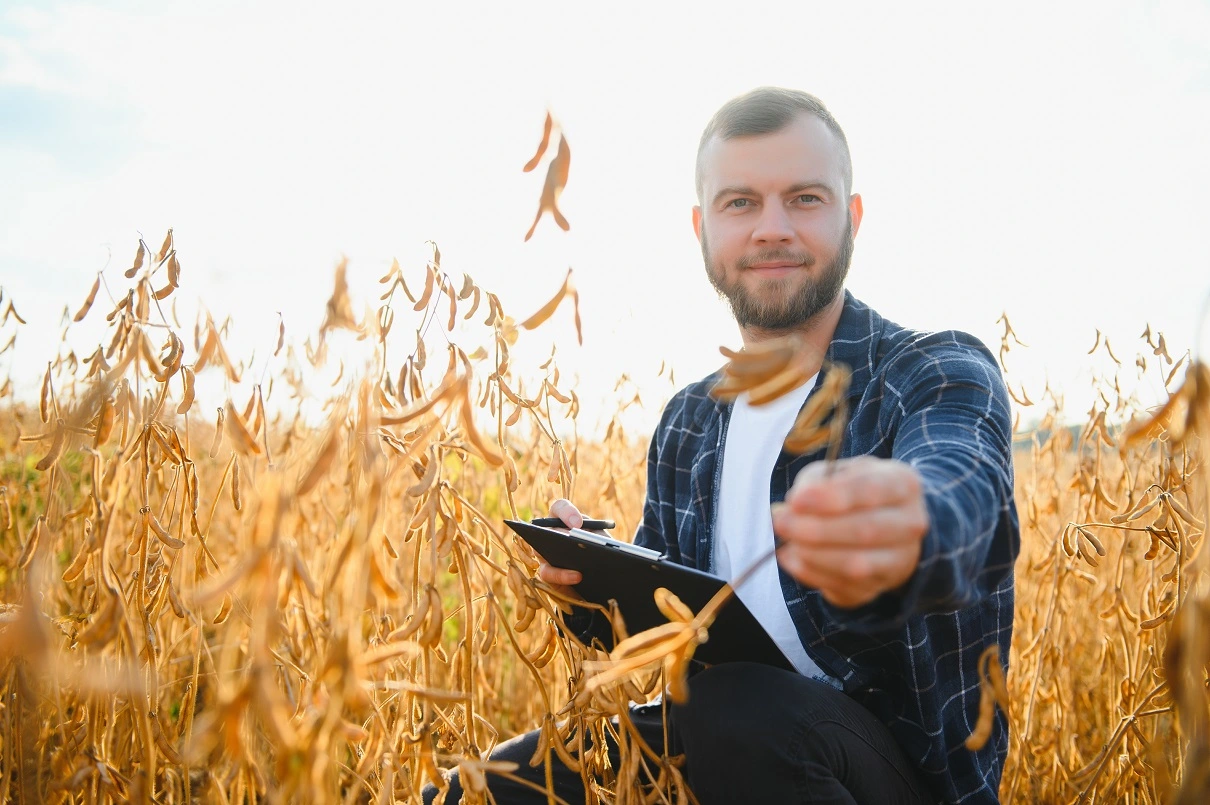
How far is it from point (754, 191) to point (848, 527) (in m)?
1.19

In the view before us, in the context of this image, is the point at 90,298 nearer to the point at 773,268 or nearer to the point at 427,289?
the point at 427,289

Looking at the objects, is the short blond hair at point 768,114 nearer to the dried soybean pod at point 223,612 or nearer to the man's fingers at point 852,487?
the man's fingers at point 852,487

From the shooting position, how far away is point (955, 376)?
1177 millimetres

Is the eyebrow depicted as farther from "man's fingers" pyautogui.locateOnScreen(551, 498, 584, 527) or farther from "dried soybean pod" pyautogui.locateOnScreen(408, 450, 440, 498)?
"dried soybean pod" pyautogui.locateOnScreen(408, 450, 440, 498)

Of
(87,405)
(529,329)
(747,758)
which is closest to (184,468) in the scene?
(87,405)

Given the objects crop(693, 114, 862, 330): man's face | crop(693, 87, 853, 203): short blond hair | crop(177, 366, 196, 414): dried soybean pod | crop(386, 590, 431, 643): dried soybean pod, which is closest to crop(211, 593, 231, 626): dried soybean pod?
crop(177, 366, 196, 414): dried soybean pod

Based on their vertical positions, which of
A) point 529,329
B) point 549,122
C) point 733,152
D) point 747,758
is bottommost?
point 747,758

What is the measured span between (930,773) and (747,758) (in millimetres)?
375

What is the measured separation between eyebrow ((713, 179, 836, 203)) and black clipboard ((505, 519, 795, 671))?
2.94 feet

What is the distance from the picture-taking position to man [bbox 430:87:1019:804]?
71cm

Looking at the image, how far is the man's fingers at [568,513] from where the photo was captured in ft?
4.13

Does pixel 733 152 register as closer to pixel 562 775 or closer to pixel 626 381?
pixel 626 381

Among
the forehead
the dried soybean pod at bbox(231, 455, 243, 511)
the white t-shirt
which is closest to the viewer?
the dried soybean pod at bbox(231, 455, 243, 511)

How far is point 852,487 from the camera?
628 mm
